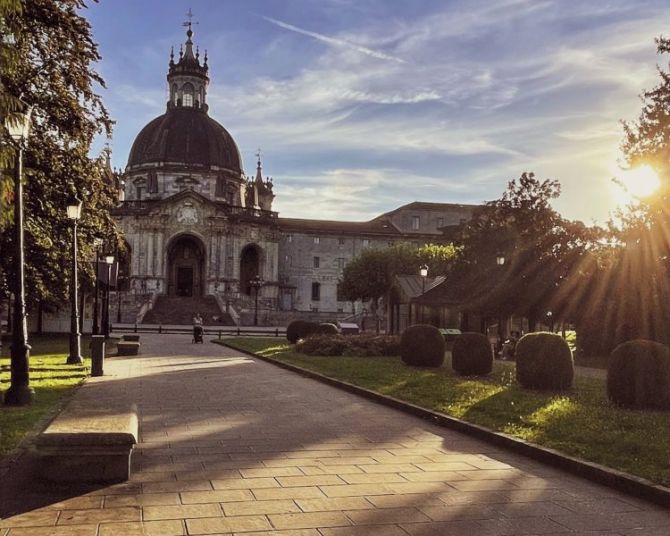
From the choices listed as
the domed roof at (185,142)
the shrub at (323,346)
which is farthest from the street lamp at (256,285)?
the shrub at (323,346)

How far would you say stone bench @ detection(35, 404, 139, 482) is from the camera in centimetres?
612

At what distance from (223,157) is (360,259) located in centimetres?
2512

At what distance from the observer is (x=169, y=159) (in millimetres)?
80938

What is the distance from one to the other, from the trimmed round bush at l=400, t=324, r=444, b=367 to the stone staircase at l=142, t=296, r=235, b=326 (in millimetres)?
46637

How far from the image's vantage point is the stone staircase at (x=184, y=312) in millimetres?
66625

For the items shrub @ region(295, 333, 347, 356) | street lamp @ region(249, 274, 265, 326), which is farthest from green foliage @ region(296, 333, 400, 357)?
street lamp @ region(249, 274, 265, 326)

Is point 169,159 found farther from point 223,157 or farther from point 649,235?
point 649,235

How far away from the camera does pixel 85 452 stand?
6211 mm

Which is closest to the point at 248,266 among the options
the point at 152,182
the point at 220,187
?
the point at 220,187

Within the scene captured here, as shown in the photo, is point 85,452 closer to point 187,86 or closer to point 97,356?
point 97,356

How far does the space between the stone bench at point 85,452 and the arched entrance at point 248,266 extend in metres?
75.0

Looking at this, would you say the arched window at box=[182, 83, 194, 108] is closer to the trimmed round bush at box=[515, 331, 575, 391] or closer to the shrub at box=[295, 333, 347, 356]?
the shrub at box=[295, 333, 347, 356]

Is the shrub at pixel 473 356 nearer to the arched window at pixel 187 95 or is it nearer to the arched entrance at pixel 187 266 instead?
the arched entrance at pixel 187 266

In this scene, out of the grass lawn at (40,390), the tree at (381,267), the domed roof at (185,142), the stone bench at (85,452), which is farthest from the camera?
the domed roof at (185,142)
